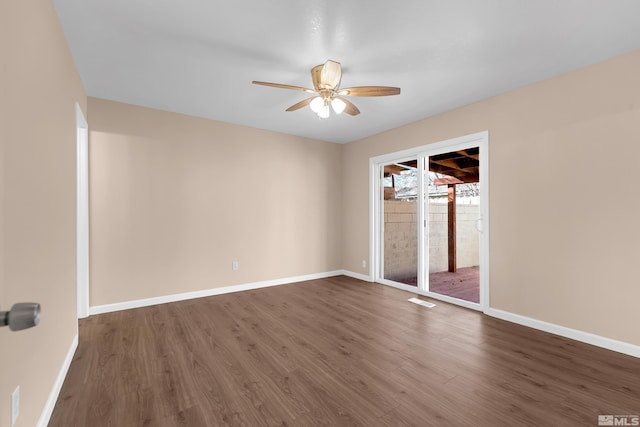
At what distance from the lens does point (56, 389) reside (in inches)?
73.2

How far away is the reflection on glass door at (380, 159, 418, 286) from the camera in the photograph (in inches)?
179

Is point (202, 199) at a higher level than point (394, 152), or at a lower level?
lower

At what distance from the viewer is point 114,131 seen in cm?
345

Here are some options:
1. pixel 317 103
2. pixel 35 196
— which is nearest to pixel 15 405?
pixel 35 196

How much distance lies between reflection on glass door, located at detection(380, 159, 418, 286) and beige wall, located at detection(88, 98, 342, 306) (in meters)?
1.13

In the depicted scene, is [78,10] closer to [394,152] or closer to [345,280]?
[394,152]

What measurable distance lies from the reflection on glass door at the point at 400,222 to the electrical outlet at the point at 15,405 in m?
4.26

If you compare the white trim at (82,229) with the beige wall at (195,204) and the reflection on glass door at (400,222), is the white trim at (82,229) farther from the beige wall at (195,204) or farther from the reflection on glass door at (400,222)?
the reflection on glass door at (400,222)

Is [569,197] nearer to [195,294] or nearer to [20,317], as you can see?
[20,317]

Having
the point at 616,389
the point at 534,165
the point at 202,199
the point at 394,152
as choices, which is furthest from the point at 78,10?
the point at 616,389

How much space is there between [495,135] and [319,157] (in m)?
2.88

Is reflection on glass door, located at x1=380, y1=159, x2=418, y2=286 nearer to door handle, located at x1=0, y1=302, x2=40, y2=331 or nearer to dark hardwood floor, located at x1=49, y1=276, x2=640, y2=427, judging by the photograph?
dark hardwood floor, located at x1=49, y1=276, x2=640, y2=427

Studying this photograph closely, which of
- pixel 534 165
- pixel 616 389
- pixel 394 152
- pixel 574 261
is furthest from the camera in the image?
pixel 394 152

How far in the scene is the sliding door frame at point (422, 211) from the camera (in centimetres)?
338
